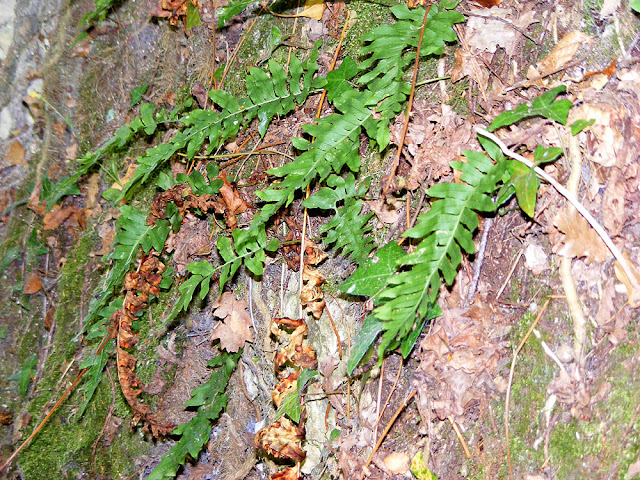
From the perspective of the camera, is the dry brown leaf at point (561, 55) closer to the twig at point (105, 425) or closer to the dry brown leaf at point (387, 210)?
the dry brown leaf at point (387, 210)

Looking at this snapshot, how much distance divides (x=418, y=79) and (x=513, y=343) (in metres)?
1.26

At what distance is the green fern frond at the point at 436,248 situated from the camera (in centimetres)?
179

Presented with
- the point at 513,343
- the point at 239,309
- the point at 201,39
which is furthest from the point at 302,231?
the point at 201,39

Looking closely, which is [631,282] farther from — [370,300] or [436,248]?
[370,300]

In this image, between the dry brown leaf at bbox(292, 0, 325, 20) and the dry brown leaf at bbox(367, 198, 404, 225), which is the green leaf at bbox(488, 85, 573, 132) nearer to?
the dry brown leaf at bbox(367, 198, 404, 225)

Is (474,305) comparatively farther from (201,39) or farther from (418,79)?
(201,39)

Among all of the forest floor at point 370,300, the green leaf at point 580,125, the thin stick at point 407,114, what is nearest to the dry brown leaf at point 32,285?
the forest floor at point 370,300

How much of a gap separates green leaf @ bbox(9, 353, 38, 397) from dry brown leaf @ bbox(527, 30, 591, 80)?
3.66 meters

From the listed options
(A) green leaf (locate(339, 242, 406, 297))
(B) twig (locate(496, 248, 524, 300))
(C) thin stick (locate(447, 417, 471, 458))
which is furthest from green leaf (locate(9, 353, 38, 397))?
(B) twig (locate(496, 248, 524, 300))

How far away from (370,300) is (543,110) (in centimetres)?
105

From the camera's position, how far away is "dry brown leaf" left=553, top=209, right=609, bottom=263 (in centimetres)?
183

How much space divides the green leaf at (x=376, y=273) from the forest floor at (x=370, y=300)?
0.13m

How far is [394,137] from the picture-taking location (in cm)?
225

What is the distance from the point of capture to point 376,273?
209 centimetres
